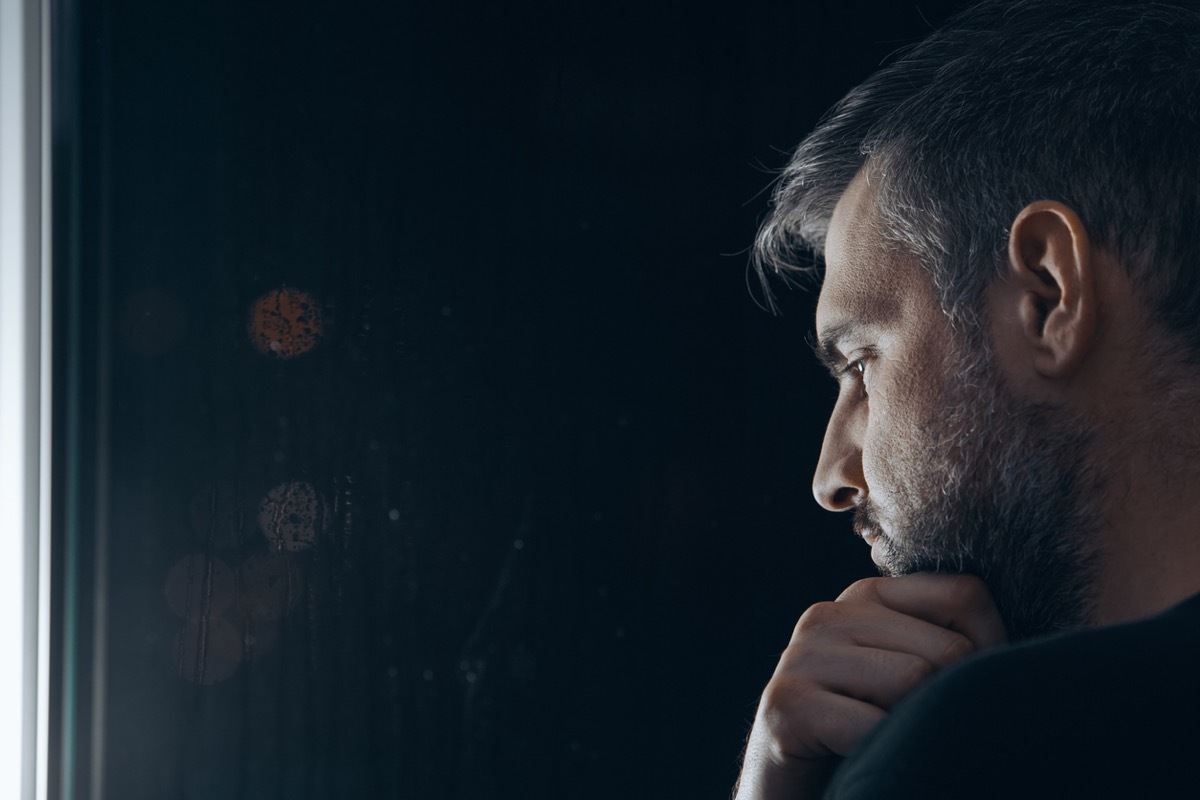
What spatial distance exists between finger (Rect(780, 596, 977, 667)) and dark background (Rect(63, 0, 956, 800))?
0.22 m

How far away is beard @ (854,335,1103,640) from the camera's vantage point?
0.71 meters

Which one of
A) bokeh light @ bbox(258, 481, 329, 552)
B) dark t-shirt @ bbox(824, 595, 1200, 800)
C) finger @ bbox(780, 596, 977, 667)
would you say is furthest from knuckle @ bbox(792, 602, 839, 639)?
bokeh light @ bbox(258, 481, 329, 552)

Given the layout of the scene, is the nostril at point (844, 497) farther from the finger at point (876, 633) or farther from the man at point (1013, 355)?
the finger at point (876, 633)

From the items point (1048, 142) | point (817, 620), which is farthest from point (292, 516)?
point (1048, 142)

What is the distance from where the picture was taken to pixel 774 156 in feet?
3.43

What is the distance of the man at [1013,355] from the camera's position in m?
0.68

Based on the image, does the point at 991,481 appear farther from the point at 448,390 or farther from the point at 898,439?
the point at 448,390

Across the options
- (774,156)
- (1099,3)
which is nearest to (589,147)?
(774,156)

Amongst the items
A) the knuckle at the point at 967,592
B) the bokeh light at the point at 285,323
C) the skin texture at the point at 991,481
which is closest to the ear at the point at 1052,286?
the skin texture at the point at 991,481

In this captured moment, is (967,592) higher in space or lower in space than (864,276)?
lower

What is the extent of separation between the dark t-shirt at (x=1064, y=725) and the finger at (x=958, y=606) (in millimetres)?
324

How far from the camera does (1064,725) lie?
41 cm

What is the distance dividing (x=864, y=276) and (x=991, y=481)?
221 millimetres

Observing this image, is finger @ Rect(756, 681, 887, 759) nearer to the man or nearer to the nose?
the man
